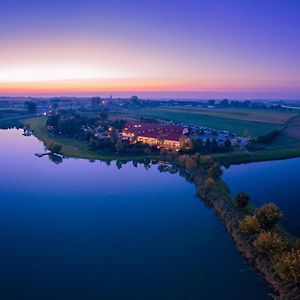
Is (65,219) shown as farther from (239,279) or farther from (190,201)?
(239,279)

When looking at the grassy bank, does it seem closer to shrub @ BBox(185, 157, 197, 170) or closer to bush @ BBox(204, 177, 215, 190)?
shrub @ BBox(185, 157, 197, 170)

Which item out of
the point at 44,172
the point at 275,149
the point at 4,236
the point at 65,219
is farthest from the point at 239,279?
the point at 275,149

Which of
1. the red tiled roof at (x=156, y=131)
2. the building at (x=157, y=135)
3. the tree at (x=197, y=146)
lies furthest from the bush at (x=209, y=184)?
the red tiled roof at (x=156, y=131)

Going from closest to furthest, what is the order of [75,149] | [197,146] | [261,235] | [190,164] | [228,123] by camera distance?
[261,235] < [190,164] < [197,146] < [75,149] < [228,123]

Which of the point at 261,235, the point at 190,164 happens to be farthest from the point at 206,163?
the point at 261,235

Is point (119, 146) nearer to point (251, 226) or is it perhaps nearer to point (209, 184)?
point (209, 184)

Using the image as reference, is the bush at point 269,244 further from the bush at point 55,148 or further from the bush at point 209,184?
the bush at point 55,148
